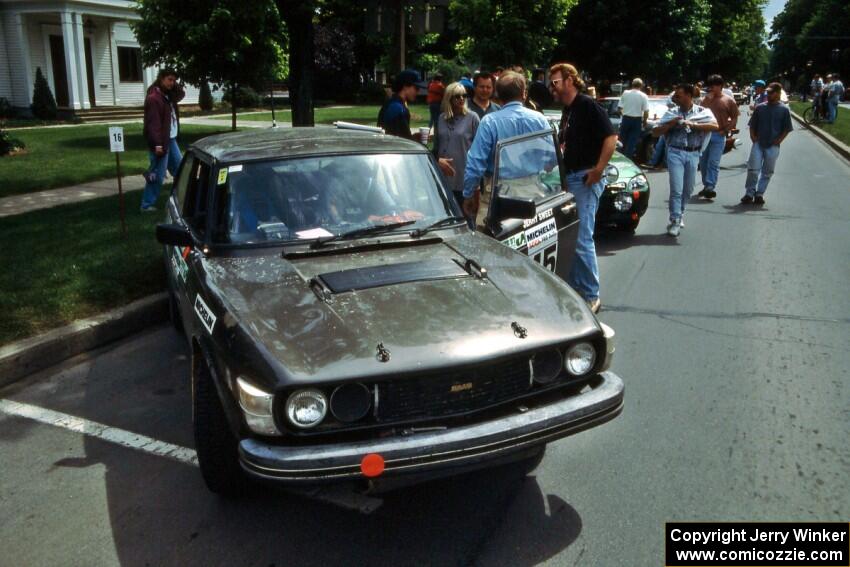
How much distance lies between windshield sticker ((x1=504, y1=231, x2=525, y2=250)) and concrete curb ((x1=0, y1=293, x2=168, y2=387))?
3125 mm

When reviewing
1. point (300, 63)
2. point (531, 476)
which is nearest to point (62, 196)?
point (300, 63)

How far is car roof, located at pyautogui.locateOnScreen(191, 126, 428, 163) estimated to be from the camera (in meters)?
4.50

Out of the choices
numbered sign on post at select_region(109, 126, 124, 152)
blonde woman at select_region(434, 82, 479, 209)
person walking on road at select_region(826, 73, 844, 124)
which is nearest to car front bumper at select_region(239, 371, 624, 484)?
blonde woman at select_region(434, 82, 479, 209)

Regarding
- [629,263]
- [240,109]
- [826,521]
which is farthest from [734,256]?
[240,109]

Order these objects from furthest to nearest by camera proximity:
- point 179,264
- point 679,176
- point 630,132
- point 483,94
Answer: point 630,132 < point 679,176 < point 483,94 < point 179,264

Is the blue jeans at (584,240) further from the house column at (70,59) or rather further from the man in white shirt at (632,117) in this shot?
the house column at (70,59)

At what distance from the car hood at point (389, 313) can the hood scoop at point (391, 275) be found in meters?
0.02

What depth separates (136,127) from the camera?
2264 cm

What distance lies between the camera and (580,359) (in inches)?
139

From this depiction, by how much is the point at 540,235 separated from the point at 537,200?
281 mm

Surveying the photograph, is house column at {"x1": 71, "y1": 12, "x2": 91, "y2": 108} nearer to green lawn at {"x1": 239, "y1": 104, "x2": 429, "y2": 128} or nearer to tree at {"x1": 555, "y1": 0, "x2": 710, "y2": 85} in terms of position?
green lawn at {"x1": 239, "y1": 104, "x2": 429, "y2": 128}

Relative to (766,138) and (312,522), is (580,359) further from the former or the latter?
(766,138)

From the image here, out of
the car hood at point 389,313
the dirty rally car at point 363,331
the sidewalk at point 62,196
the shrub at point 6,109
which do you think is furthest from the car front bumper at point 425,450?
the shrub at point 6,109

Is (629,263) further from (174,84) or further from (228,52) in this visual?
(228,52)
